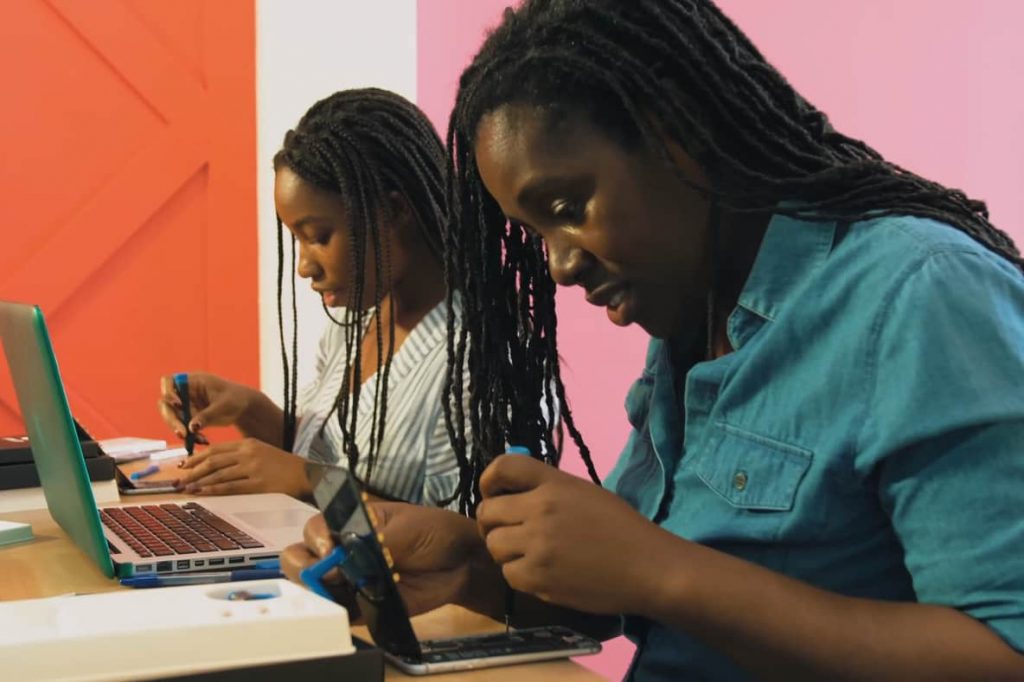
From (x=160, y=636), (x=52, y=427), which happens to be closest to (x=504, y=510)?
(x=160, y=636)

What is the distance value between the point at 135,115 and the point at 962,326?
2129mm

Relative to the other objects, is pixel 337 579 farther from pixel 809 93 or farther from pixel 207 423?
pixel 809 93

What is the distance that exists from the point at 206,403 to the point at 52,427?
79 centimetres

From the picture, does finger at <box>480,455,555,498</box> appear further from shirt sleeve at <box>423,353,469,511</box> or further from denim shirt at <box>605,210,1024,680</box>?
shirt sleeve at <box>423,353,469,511</box>

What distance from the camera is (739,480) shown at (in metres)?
0.83

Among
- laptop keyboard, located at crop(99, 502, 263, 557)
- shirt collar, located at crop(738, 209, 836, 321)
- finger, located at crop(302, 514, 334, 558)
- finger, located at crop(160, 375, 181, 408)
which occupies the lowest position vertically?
laptop keyboard, located at crop(99, 502, 263, 557)

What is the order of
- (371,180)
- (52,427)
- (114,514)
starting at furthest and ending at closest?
1. (371,180)
2. (114,514)
3. (52,427)

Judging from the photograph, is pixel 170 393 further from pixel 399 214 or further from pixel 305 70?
pixel 305 70

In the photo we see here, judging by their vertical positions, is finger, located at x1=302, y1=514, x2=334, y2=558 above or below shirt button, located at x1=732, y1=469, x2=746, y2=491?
below

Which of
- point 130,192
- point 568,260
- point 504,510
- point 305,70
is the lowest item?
point 504,510

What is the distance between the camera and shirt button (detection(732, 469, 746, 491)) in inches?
32.6

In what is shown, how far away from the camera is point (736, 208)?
0.84 metres

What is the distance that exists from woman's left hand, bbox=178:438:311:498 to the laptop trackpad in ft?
0.40

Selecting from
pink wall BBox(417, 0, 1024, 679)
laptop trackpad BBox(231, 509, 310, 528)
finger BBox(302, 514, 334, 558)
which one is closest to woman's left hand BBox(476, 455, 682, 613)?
finger BBox(302, 514, 334, 558)
